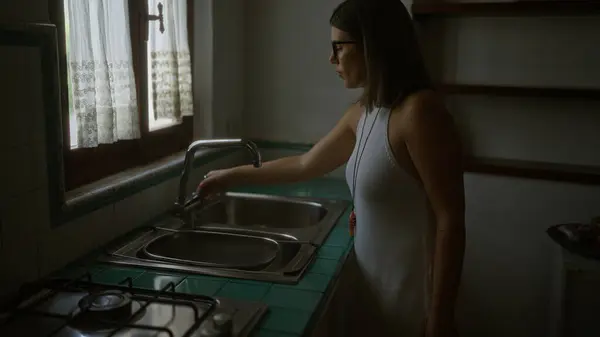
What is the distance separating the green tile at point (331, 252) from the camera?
57.4 inches

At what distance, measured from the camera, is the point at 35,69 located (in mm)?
1197

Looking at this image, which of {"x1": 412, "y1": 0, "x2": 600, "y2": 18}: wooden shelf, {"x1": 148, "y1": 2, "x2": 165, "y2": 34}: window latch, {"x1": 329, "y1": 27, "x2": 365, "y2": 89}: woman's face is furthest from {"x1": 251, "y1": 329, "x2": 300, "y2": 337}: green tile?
{"x1": 412, "y1": 0, "x2": 600, "y2": 18}: wooden shelf

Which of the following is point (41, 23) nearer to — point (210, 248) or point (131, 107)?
point (131, 107)

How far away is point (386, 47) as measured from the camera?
132 centimetres

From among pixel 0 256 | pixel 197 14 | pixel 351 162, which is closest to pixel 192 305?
pixel 0 256

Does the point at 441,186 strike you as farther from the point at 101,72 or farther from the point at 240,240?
the point at 101,72

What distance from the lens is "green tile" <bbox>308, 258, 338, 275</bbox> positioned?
1.35 metres

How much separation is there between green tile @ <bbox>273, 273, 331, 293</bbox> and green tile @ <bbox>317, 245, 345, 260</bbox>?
131 millimetres

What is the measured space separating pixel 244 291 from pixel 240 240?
44cm

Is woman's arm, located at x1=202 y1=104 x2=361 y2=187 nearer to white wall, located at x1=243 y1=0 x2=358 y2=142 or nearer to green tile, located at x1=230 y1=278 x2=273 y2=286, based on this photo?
green tile, located at x1=230 y1=278 x2=273 y2=286

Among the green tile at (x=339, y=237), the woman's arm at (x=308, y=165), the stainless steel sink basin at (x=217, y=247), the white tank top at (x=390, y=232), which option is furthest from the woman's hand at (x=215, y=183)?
the white tank top at (x=390, y=232)

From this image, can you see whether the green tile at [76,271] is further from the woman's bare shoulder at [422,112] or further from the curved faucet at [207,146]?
the woman's bare shoulder at [422,112]

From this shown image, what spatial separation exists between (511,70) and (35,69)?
1.72 metres

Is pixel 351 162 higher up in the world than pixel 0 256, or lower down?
higher up
